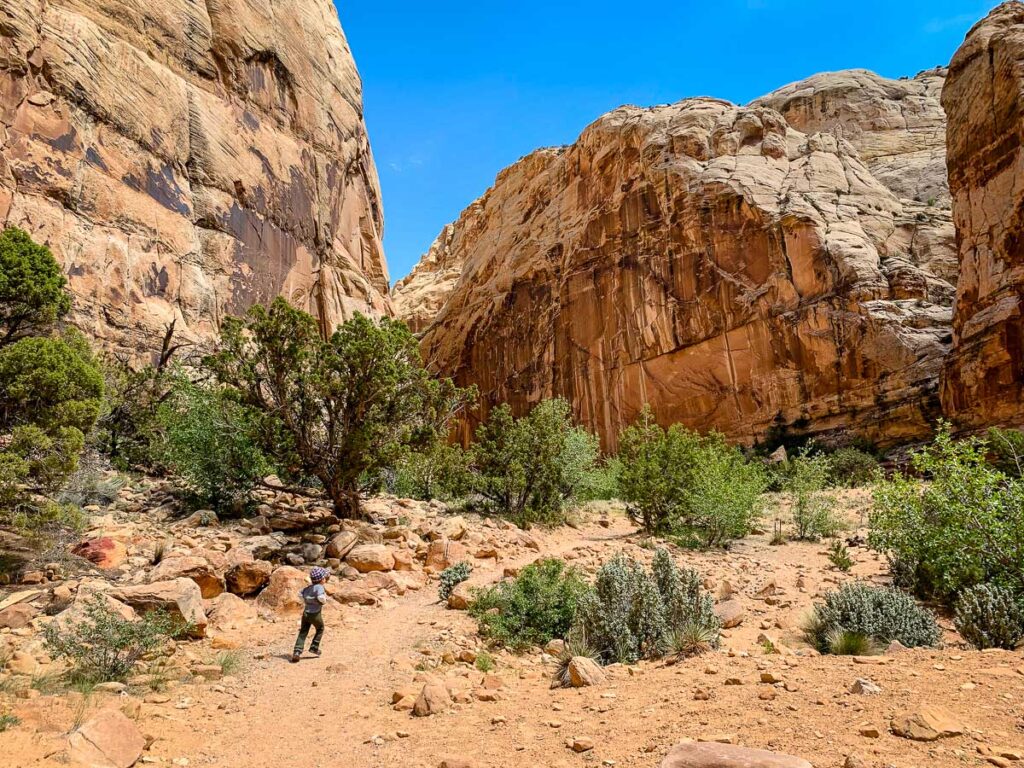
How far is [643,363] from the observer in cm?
3450

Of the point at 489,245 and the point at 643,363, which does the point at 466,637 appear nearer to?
the point at 643,363

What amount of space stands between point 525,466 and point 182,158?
20.5 m

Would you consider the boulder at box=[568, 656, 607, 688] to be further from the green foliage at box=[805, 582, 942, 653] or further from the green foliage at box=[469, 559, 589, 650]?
the green foliage at box=[805, 582, 942, 653]

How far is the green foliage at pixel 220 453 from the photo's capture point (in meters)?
12.0

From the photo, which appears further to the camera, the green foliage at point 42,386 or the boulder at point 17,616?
the green foliage at point 42,386

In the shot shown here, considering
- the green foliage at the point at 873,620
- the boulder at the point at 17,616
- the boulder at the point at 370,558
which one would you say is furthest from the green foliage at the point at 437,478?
the green foliage at the point at 873,620

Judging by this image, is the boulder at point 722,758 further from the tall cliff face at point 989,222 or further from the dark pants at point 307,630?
the tall cliff face at point 989,222

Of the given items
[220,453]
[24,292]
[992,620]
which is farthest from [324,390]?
[992,620]

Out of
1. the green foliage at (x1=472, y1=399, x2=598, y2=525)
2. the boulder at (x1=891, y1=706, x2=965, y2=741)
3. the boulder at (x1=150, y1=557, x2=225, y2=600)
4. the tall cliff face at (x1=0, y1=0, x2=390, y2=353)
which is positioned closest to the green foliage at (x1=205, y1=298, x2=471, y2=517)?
the boulder at (x1=150, y1=557, x2=225, y2=600)

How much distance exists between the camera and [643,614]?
19.6 ft

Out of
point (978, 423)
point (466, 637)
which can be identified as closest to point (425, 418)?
point (466, 637)

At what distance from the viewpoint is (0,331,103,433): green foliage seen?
9.50 meters

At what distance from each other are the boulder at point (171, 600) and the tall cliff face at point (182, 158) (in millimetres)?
16410

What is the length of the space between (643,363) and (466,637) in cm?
2911
